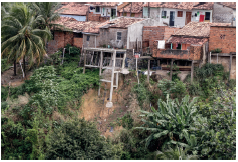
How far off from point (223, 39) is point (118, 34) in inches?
284

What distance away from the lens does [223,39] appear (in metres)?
20.1

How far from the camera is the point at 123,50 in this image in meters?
20.8

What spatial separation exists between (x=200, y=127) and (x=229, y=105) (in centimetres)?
170

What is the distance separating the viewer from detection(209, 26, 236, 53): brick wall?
19.8 m

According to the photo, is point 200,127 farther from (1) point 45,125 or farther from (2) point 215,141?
(1) point 45,125

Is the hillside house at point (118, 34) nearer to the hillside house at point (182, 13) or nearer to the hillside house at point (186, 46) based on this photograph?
the hillside house at point (186, 46)

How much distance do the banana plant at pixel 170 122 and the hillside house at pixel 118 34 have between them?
6.78 metres

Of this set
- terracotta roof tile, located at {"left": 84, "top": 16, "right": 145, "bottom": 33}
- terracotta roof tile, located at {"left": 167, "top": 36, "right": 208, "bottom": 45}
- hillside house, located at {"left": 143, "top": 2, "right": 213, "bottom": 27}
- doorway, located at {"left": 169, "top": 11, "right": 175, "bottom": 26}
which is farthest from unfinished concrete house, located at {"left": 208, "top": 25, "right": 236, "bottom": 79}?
doorway, located at {"left": 169, "top": 11, "right": 175, "bottom": 26}

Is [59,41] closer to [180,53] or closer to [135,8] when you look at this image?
[180,53]

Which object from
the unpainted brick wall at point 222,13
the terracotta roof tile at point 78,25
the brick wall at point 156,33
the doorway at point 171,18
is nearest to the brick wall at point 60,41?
the terracotta roof tile at point 78,25

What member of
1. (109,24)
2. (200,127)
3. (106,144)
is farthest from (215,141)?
(109,24)

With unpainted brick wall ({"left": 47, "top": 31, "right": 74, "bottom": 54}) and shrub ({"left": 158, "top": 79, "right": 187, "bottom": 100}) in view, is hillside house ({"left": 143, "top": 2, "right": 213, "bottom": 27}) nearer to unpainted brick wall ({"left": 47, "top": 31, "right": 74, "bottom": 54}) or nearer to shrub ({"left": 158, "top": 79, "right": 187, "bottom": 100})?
unpainted brick wall ({"left": 47, "top": 31, "right": 74, "bottom": 54})

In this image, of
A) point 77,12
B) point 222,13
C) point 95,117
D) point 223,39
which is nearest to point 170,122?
point 95,117

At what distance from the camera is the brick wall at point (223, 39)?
1981 centimetres
